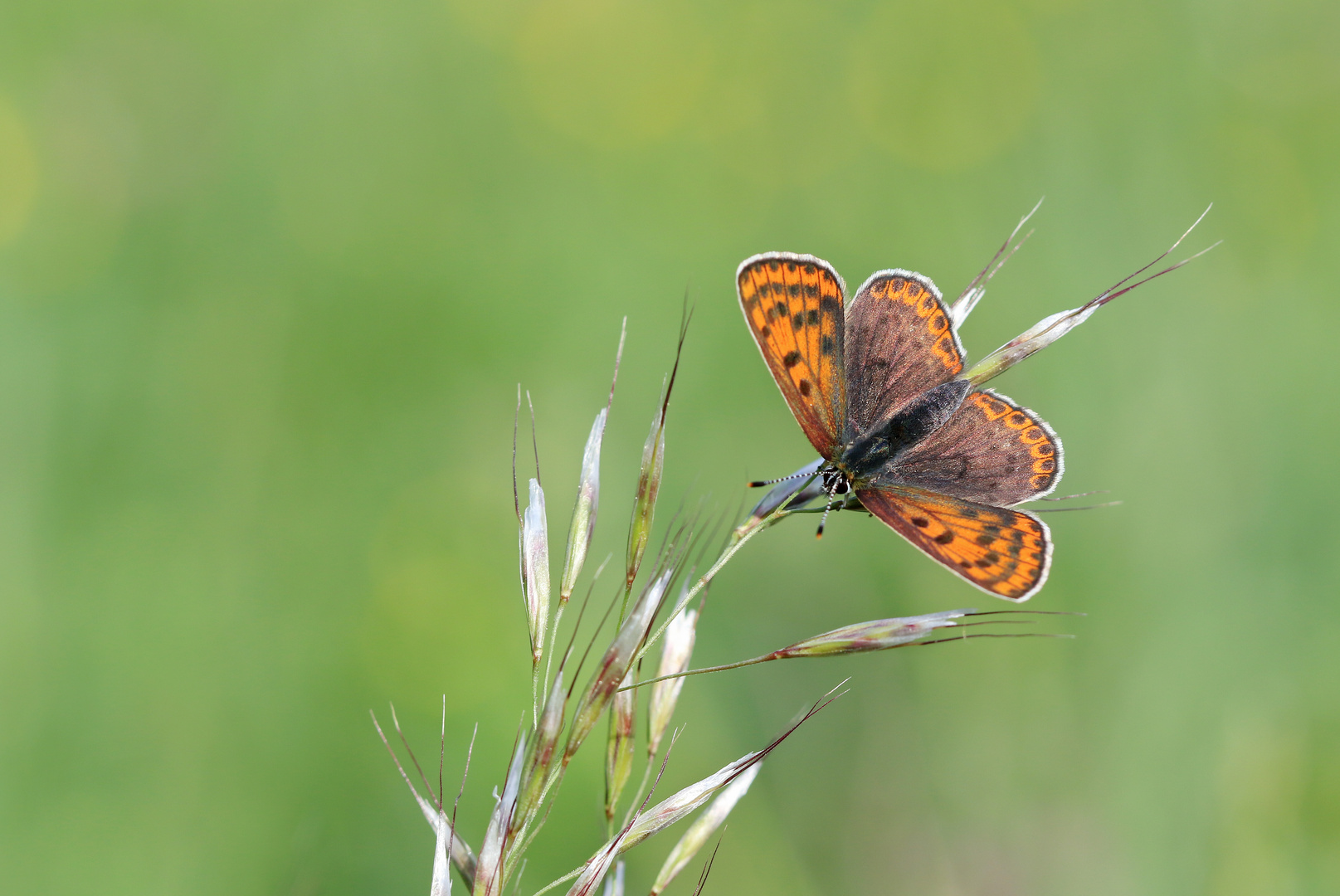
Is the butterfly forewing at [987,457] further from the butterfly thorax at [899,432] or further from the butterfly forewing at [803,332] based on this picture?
the butterfly forewing at [803,332]

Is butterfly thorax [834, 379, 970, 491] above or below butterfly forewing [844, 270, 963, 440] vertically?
below

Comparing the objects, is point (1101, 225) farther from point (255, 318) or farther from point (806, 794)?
point (255, 318)

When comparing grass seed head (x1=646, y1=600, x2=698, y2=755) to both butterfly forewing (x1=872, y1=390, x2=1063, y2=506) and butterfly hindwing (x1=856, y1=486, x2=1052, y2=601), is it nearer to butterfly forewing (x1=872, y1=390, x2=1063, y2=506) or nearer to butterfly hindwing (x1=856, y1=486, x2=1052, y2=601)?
butterfly hindwing (x1=856, y1=486, x2=1052, y2=601)

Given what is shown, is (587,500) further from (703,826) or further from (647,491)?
(703,826)

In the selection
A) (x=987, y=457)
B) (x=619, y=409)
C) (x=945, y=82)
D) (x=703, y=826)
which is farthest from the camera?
(x=945, y=82)

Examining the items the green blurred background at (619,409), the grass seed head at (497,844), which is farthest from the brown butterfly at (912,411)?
the green blurred background at (619,409)

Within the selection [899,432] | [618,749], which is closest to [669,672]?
[618,749]

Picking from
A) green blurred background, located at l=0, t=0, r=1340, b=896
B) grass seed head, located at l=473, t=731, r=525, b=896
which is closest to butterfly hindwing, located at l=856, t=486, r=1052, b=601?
grass seed head, located at l=473, t=731, r=525, b=896
